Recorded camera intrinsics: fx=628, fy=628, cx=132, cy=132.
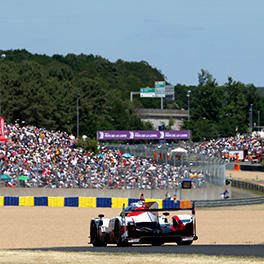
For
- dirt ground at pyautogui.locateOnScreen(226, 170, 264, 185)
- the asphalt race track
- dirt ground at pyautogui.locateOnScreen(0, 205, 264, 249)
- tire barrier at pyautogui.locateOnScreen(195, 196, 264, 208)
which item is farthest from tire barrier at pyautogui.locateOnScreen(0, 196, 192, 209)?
dirt ground at pyautogui.locateOnScreen(226, 170, 264, 185)

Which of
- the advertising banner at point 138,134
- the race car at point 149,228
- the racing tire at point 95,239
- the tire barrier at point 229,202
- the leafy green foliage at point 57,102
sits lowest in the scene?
the tire barrier at point 229,202

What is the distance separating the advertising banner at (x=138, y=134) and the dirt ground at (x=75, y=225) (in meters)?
33.6

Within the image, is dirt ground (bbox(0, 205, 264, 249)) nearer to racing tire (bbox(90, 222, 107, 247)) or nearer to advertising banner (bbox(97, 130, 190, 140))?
racing tire (bbox(90, 222, 107, 247))

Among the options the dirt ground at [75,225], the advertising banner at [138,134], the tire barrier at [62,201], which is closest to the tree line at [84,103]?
the advertising banner at [138,134]

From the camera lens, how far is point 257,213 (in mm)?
33188

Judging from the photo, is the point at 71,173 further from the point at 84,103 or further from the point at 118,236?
the point at 84,103

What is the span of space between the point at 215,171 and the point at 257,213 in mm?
7052

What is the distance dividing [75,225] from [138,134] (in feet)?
142

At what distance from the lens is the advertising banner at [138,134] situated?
6862 centimetres

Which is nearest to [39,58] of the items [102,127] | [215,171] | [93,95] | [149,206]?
[93,95]

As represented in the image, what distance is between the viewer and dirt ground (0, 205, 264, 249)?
74.1 feet

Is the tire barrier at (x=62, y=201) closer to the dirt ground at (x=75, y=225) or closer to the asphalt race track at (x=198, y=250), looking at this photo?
the dirt ground at (x=75, y=225)

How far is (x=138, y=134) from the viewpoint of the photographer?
231ft

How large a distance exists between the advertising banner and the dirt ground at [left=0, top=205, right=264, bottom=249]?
33.6 m
